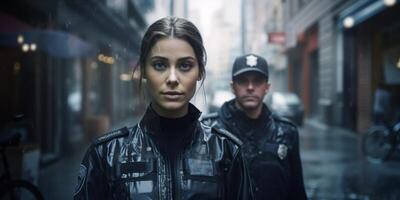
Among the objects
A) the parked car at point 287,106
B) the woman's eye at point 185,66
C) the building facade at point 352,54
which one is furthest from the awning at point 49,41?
the parked car at point 287,106

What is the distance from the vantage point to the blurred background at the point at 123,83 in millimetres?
8586

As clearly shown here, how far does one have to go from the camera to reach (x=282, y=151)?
343cm

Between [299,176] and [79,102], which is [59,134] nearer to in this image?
[79,102]

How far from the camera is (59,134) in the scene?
37.6ft

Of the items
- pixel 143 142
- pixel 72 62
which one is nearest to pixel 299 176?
pixel 143 142

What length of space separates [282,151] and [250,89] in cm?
54

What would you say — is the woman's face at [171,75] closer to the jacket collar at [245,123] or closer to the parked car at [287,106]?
the jacket collar at [245,123]

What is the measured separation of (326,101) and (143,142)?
19.8 m

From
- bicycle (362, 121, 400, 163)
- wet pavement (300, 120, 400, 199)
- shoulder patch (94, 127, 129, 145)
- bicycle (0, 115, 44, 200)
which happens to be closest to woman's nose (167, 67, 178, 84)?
shoulder patch (94, 127, 129, 145)

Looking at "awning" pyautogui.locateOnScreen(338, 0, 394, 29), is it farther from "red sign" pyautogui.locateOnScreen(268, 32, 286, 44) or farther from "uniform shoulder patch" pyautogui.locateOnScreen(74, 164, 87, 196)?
"uniform shoulder patch" pyautogui.locateOnScreen(74, 164, 87, 196)

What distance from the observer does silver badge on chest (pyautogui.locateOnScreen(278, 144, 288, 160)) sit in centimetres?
340

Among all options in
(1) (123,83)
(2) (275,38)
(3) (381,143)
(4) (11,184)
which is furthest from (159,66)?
(1) (123,83)

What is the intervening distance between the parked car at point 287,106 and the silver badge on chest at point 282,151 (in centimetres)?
1725

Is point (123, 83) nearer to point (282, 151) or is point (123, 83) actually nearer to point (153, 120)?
point (282, 151)
